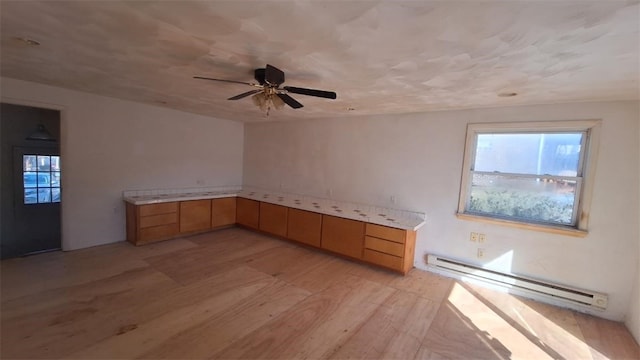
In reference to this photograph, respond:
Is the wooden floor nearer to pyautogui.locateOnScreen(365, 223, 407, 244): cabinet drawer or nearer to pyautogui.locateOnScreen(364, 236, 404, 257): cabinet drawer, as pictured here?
pyautogui.locateOnScreen(364, 236, 404, 257): cabinet drawer

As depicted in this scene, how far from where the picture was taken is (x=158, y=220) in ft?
14.3

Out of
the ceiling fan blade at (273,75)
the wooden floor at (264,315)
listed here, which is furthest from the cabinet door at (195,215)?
the ceiling fan blade at (273,75)

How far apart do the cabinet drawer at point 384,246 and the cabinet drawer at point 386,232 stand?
0.06m

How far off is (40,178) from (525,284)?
8733mm

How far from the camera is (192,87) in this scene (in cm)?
317

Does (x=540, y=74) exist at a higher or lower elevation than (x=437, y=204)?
higher

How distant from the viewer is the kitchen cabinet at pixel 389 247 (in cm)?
356

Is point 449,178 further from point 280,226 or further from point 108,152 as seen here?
point 108,152

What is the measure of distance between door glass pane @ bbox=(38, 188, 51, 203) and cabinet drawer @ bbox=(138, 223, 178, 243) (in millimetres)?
3288

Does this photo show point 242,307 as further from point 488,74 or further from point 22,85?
point 22,85

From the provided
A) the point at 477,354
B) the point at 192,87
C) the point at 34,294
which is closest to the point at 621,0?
the point at 477,354

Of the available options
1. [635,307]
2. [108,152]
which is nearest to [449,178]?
[635,307]

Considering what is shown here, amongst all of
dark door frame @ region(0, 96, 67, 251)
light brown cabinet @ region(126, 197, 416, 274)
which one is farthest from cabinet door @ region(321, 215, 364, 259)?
dark door frame @ region(0, 96, 67, 251)

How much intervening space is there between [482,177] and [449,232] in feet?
2.86
